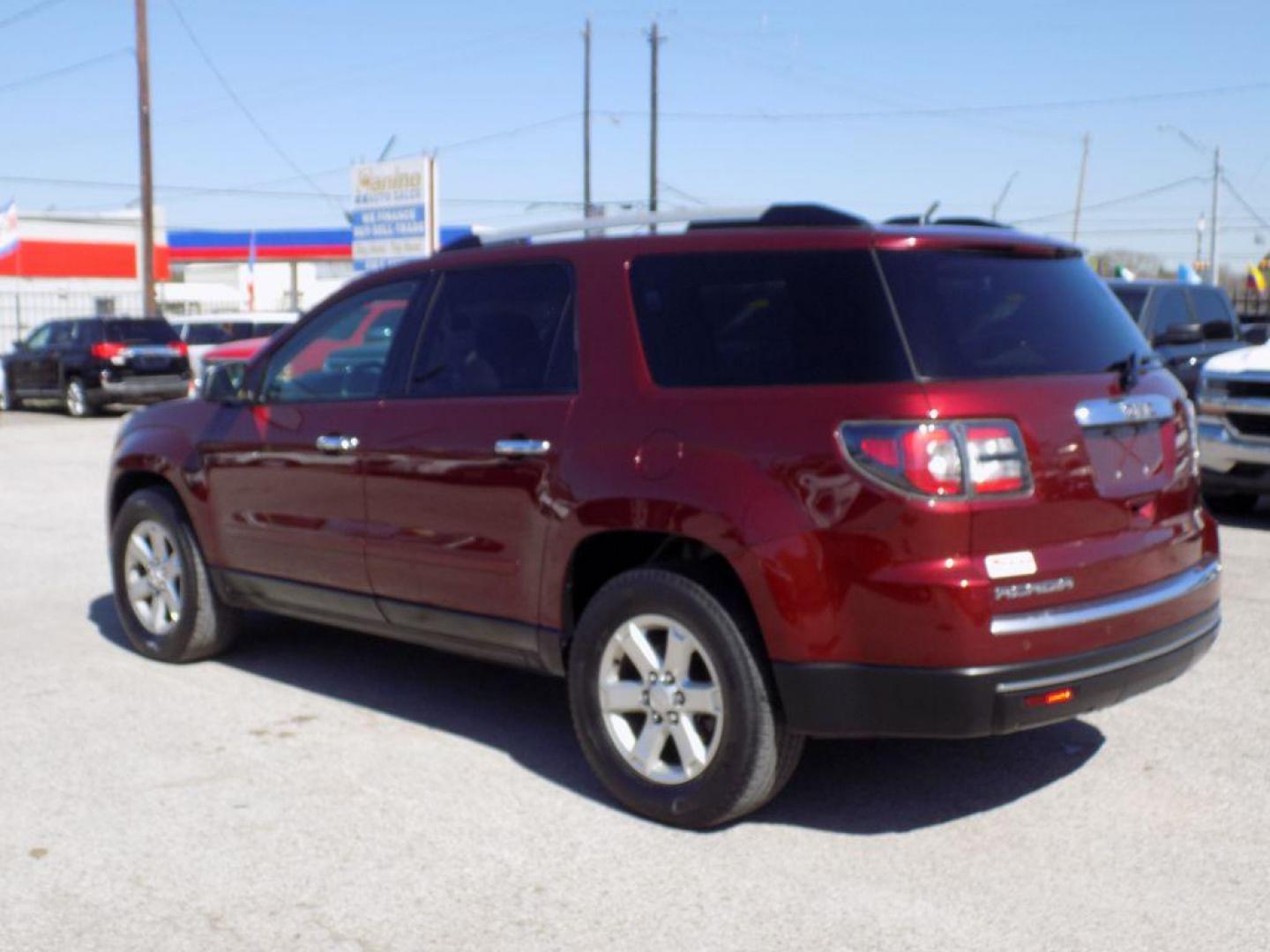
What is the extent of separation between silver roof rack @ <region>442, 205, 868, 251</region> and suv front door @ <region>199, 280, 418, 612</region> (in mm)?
419

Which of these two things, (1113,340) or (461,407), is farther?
(461,407)

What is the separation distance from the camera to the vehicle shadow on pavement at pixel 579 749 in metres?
5.00

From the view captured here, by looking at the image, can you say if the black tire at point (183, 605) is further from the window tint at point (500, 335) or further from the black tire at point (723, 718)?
the black tire at point (723, 718)

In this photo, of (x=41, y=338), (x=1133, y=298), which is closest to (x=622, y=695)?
(x=1133, y=298)

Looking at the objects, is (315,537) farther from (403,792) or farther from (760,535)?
(760,535)

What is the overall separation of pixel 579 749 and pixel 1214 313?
1120 centimetres

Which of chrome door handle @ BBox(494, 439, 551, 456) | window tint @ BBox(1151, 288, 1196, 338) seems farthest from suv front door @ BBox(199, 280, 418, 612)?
window tint @ BBox(1151, 288, 1196, 338)

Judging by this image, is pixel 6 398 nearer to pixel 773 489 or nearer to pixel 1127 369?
pixel 773 489

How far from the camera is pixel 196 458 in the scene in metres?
6.74

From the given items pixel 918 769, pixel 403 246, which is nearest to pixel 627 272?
pixel 918 769

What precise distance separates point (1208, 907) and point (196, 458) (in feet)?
14.8

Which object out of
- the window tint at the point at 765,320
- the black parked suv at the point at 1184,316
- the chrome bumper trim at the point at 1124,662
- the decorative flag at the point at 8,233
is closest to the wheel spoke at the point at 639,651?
the window tint at the point at 765,320

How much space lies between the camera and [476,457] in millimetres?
5340

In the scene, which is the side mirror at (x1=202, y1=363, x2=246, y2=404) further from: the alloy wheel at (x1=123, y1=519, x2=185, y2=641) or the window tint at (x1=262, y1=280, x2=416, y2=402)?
the alloy wheel at (x1=123, y1=519, x2=185, y2=641)
